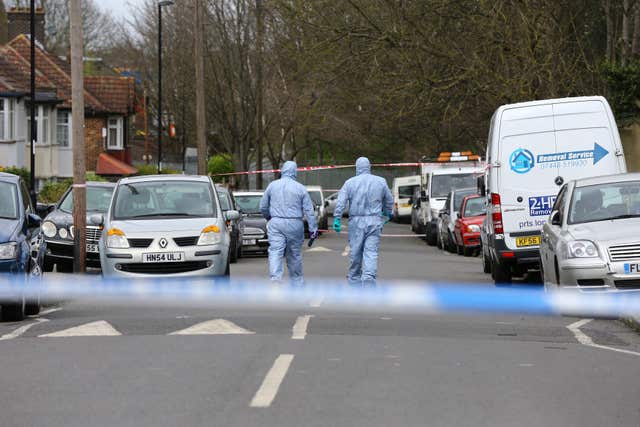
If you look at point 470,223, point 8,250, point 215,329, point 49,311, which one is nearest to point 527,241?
point 49,311

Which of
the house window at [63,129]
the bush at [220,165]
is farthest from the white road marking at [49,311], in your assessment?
the bush at [220,165]

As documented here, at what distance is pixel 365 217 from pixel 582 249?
135 inches

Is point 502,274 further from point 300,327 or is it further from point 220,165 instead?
point 220,165

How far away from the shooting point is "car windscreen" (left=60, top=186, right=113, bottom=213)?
76.6 ft

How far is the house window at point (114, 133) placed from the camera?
68.2 metres

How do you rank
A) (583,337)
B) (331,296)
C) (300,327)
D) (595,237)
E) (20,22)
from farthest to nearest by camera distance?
1. (20,22)
2. (331,296)
3. (595,237)
4. (300,327)
5. (583,337)

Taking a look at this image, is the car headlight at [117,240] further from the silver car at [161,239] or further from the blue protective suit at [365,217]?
the blue protective suit at [365,217]

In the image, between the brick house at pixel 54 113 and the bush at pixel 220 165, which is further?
the bush at pixel 220 165

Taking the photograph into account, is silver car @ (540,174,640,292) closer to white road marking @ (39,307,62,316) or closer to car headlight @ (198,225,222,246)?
car headlight @ (198,225,222,246)

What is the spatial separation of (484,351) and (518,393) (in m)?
2.10

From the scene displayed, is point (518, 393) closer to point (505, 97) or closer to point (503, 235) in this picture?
point (503, 235)

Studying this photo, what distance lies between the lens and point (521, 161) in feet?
59.9

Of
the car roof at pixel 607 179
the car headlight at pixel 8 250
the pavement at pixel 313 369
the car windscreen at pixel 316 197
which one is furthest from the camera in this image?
the car windscreen at pixel 316 197

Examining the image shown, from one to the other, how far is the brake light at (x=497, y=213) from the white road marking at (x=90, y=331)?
7.30m
